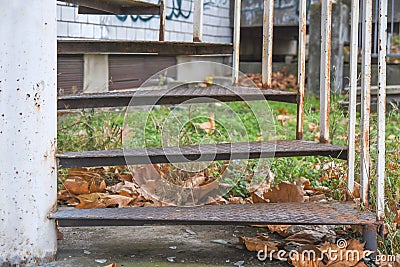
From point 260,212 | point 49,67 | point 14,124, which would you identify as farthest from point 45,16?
point 260,212

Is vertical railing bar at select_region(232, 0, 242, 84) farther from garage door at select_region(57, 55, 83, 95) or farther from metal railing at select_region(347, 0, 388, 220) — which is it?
garage door at select_region(57, 55, 83, 95)

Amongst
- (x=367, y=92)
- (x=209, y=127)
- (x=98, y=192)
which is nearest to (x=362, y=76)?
(x=367, y=92)

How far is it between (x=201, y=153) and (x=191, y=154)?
5 cm

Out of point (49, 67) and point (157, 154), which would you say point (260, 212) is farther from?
point (49, 67)

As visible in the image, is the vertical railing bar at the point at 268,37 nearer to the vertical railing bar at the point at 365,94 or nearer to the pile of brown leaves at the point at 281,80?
the vertical railing bar at the point at 365,94

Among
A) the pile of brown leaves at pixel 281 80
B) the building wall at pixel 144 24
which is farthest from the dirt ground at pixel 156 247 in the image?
the pile of brown leaves at pixel 281 80

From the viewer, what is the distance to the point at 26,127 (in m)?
2.39

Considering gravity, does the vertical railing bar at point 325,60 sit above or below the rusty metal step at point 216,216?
above

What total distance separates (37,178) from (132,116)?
3.15 metres

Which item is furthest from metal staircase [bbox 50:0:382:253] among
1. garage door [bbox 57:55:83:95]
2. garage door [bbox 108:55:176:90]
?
garage door [bbox 108:55:176:90]

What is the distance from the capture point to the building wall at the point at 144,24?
257 inches

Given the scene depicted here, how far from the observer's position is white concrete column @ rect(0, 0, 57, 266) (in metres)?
2.35

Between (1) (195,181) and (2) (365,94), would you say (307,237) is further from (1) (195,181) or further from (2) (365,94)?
(1) (195,181)

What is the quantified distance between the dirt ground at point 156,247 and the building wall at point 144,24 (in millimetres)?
3888
